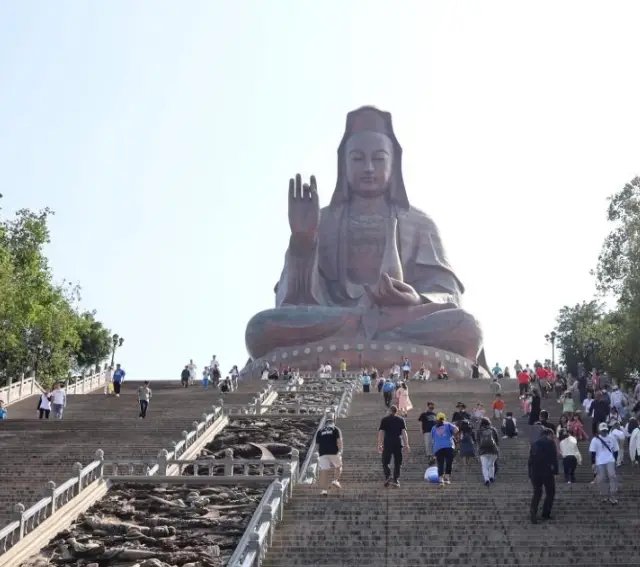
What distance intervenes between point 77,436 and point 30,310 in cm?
1290

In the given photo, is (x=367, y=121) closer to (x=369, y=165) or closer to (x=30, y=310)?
(x=369, y=165)

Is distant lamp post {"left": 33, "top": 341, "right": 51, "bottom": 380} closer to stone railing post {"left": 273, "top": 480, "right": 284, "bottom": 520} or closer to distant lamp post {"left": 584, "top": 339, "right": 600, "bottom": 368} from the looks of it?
distant lamp post {"left": 584, "top": 339, "right": 600, "bottom": 368}

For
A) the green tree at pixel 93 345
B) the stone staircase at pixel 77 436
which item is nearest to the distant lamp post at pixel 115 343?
the green tree at pixel 93 345

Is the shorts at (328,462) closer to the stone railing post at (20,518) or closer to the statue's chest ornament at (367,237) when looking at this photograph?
the stone railing post at (20,518)

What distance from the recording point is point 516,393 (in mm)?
28859

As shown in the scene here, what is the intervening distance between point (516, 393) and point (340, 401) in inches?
280

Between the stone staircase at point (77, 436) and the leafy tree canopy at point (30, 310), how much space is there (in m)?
3.76

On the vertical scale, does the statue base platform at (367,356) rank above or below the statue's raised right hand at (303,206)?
below

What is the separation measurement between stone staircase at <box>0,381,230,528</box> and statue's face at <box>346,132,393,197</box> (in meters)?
15.1

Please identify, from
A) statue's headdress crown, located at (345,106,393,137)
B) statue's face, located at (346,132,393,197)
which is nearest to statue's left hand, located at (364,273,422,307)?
statue's face, located at (346,132,393,197)

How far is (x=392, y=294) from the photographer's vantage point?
37250 millimetres

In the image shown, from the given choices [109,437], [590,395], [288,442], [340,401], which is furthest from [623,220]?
[109,437]

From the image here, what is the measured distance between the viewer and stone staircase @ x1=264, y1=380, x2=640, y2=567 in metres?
10.3

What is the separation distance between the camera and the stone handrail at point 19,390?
27938 millimetres
